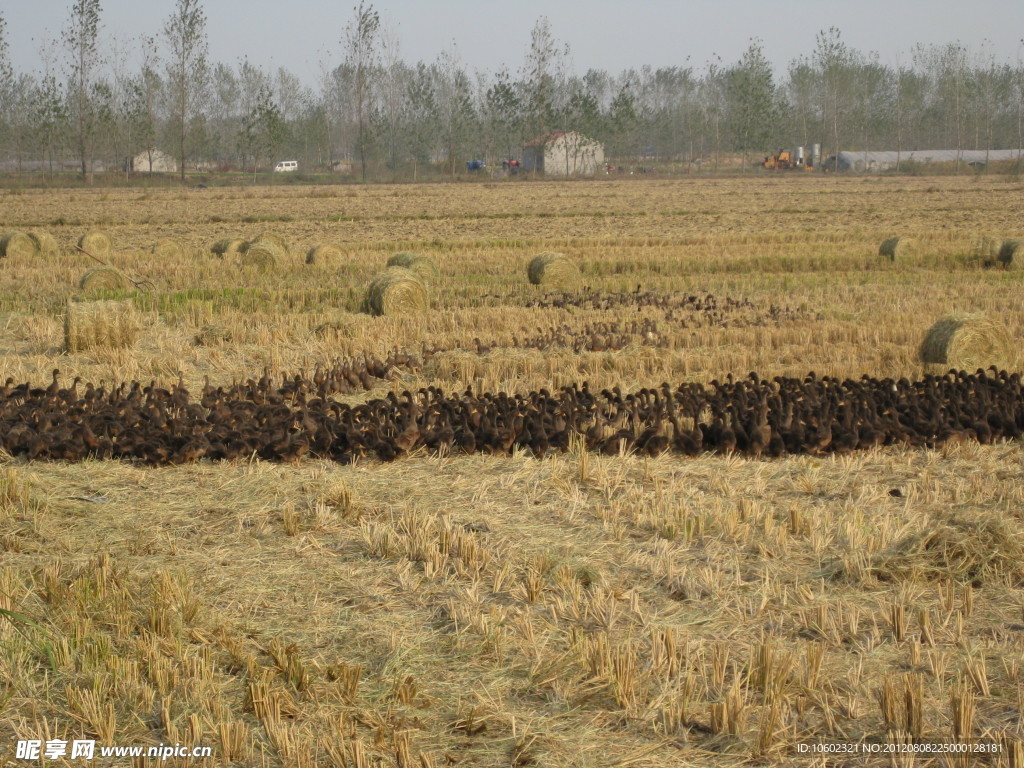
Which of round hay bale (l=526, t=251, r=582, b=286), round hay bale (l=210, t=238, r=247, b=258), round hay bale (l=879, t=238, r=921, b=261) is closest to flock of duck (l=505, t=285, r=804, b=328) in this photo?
round hay bale (l=526, t=251, r=582, b=286)

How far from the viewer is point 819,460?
7.00 metres

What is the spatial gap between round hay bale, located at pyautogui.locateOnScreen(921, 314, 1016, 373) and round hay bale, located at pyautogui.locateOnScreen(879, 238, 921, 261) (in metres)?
9.34

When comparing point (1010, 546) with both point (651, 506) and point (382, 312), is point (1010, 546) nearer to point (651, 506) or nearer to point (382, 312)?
point (651, 506)

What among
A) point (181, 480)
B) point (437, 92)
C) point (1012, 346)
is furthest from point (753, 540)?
point (437, 92)

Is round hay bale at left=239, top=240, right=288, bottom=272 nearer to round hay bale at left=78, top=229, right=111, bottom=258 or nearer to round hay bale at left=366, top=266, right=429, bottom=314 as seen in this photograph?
round hay bale at left=78, top=229, right=111, bottom=258

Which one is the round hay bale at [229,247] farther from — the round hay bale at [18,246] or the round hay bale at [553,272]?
the round hay bale at [553,272]

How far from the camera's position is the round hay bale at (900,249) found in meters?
19.2

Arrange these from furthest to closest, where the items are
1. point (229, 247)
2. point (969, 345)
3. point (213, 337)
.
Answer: point (229, 247) < point (213, 337) < point (969, 345)

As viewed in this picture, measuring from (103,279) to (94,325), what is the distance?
623cm

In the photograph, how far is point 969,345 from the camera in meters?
10.0

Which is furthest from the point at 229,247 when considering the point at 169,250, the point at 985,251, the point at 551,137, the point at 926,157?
the point at 926,157

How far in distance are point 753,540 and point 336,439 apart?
10.5ft

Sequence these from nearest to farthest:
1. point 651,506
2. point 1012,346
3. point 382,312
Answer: point 651,506
point 1012,346
point 382,312

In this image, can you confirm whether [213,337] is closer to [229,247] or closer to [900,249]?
[229,247]
